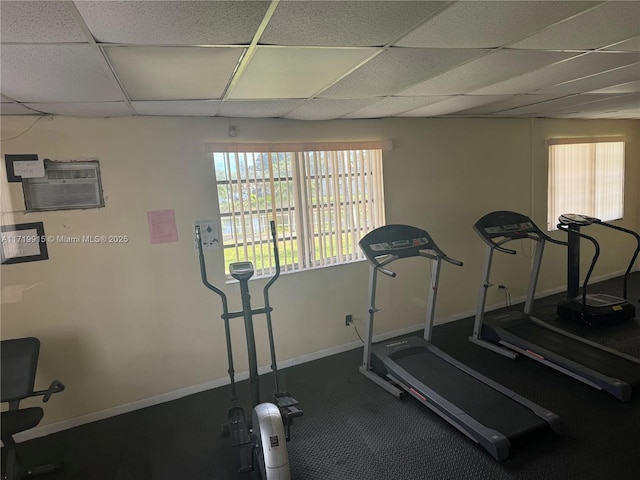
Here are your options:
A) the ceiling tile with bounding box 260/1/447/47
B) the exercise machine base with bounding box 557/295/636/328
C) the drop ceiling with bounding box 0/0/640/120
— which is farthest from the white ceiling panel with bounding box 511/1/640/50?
the exercise machine base with bounding box 557/295/636/328

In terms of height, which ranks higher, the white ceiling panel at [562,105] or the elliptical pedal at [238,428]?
the white ceiling panel at [562,105]

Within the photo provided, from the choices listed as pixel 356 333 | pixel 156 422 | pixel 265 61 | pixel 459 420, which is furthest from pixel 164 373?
pixel 265 61

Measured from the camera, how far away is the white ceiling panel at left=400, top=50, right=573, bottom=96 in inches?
78.0

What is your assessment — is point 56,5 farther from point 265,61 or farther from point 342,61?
point 342,61

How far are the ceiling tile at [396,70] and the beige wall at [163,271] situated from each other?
1.03 metres

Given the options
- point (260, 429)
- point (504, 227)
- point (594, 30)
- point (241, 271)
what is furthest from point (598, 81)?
point (260, 429)

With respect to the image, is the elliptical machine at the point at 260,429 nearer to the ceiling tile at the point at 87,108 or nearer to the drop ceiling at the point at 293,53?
the drop ceiling at the point at 293,53

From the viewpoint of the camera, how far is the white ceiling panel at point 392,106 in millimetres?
2891

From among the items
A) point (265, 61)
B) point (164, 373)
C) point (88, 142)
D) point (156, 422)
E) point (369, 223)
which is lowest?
point (156, 422)

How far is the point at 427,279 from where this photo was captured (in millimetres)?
4141

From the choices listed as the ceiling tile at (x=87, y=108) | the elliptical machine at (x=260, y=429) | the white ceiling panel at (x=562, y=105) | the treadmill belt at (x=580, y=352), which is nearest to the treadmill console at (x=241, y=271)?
the elliptical machine at (x=260, y=429)

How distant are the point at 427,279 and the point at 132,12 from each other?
3639 mm

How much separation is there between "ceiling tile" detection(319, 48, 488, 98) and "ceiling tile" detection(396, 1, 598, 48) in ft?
0.33

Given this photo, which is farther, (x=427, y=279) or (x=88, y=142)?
(x=427, y=279)
